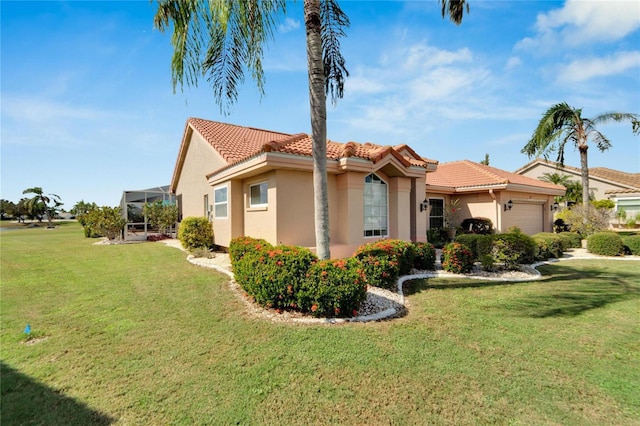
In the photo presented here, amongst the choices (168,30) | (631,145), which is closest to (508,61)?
(168,30)

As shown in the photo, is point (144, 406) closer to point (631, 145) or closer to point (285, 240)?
point (285, 240)

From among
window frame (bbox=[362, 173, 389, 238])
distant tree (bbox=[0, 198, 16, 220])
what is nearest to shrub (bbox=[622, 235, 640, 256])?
window frame (bbox=[362, 173, 389, 238])

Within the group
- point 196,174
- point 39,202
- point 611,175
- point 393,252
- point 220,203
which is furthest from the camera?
point 39,202

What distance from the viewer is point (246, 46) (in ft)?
27.9

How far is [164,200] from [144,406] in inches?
1064

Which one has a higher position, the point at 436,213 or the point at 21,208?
the point at 21,208

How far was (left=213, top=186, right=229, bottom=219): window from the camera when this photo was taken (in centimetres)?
1516

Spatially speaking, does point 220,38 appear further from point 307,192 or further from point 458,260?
point 458,260

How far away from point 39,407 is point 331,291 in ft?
15.6

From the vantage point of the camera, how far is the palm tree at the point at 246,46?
7766 mm

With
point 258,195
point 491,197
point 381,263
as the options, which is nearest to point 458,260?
point 381,263

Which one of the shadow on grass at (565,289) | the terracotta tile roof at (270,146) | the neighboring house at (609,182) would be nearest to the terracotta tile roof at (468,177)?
the terracotta tile roof at (270,146)

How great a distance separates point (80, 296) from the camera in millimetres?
8336

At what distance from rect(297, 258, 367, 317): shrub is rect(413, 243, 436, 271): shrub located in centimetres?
549
